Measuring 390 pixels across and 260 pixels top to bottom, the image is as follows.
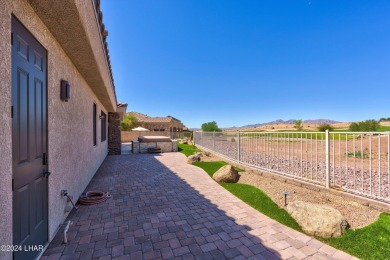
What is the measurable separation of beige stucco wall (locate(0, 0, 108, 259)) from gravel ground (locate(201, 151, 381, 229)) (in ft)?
15.4

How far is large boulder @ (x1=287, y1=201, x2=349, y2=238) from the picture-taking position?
10.2 ft

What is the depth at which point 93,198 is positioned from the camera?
4668 mm

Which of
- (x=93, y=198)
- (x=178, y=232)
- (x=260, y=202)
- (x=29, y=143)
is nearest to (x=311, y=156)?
(x=260, y=202)

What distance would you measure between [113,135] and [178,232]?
11.2 m

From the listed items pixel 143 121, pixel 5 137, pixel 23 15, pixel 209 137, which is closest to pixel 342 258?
pixel 5 137

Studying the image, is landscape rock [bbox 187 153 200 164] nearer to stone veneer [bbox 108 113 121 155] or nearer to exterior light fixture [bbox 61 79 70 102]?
stone veneer [bbox 108 113 121 155]

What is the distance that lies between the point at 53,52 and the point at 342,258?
556 centimetres

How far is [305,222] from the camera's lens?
11.0 feet

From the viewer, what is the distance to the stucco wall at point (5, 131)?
1.72m

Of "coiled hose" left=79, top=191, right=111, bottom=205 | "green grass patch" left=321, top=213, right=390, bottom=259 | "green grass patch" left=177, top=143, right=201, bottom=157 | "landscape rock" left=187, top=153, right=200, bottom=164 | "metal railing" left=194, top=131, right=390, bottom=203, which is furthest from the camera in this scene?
"green grass patch" left=177, top=143, right=201, bottom=157

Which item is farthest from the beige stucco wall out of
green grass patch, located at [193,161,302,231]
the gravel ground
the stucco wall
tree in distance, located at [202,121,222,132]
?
tree in distance, located at [202,121,222,132]

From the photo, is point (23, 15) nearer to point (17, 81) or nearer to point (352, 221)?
point (17, 81)

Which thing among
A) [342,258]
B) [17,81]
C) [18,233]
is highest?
[17,81]

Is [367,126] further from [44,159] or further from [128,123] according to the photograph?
[128,123]
